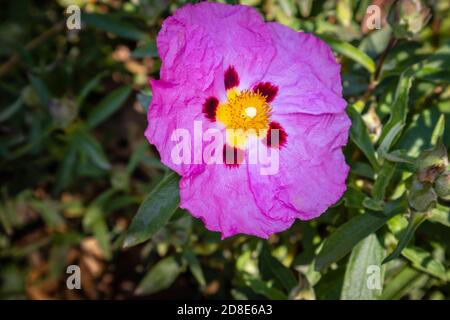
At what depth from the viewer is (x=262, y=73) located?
76.8 inches

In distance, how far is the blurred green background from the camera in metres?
2.01

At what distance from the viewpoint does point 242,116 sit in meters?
2.03

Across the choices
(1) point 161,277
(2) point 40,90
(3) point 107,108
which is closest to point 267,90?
(3) point 107,108

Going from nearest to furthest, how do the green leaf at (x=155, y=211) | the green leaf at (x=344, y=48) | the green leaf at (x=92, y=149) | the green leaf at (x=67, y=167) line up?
the green leaf at (x=155, y=211) → the green leaf at (x=344, y=48) → the green leaf at (x=92, y=149) → the green leaf at (x=67, y=167)

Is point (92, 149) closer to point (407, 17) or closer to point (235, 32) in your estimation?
point (235, 32)

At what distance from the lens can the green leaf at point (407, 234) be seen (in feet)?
6.03

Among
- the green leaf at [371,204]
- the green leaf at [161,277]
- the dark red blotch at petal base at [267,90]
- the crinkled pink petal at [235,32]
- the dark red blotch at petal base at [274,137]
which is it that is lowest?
the green leaf at [161,277]

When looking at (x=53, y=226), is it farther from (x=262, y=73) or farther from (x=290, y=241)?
(x=262, y=73)

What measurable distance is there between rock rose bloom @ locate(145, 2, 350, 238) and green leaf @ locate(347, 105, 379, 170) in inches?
6.7

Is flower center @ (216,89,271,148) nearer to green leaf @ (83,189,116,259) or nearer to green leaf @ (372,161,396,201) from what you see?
green leaf @ (372,161,396,201)

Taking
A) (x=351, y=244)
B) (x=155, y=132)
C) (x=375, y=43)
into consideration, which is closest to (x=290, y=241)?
(x=351, y=244)

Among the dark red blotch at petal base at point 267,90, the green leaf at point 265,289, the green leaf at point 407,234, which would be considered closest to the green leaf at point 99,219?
the green leaf at point 265,289

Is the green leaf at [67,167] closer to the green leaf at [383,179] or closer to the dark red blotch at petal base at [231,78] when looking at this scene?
the dark red blotch at petal base at [231,78]

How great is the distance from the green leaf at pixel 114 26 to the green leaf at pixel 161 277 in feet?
3.50
